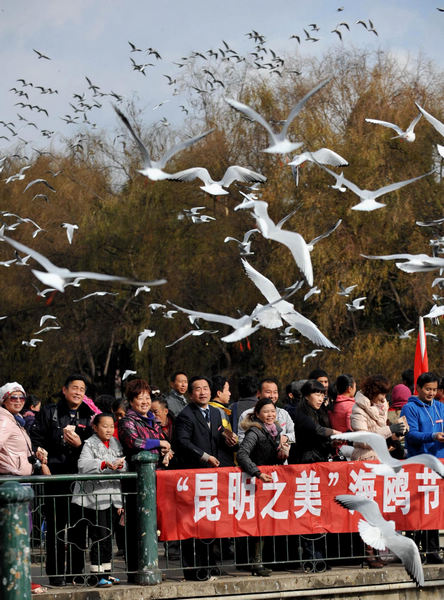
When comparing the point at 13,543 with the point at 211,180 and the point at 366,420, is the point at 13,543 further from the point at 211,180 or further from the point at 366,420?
the point at 211,180

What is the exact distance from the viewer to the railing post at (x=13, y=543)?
5.93 metres

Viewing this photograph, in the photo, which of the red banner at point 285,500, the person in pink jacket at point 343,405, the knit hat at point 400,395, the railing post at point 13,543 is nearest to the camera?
the railing post at point 13,543

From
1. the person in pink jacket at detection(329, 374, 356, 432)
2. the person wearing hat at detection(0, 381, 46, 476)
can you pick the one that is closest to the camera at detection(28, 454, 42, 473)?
the person wearing hat at detection(0, 381, 46, 476)

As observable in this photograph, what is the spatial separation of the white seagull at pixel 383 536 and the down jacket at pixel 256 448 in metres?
0.94

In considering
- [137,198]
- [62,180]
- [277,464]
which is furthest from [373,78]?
[277,464]

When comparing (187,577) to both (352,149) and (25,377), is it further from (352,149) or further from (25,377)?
(25,377)

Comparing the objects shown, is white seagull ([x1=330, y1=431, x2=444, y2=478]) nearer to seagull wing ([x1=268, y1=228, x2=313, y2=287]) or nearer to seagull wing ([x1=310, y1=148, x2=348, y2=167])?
seagull wing ([x1=268, y1=228, x2=313, y2=287])

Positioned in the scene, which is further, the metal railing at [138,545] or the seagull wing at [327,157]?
the seagull wing at [327,157]

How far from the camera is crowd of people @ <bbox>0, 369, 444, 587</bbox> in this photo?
24.8ft

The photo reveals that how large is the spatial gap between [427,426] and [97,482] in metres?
2.61

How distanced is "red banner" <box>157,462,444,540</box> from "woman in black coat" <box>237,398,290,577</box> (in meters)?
0.12

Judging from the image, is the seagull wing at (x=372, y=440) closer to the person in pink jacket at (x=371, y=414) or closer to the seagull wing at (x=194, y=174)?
the person in pink jacket at (x=371, y=414)

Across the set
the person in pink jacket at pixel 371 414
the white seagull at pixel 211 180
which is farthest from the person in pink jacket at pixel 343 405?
the white seagull at pixel 211 180

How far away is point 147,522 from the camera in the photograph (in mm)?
7465
